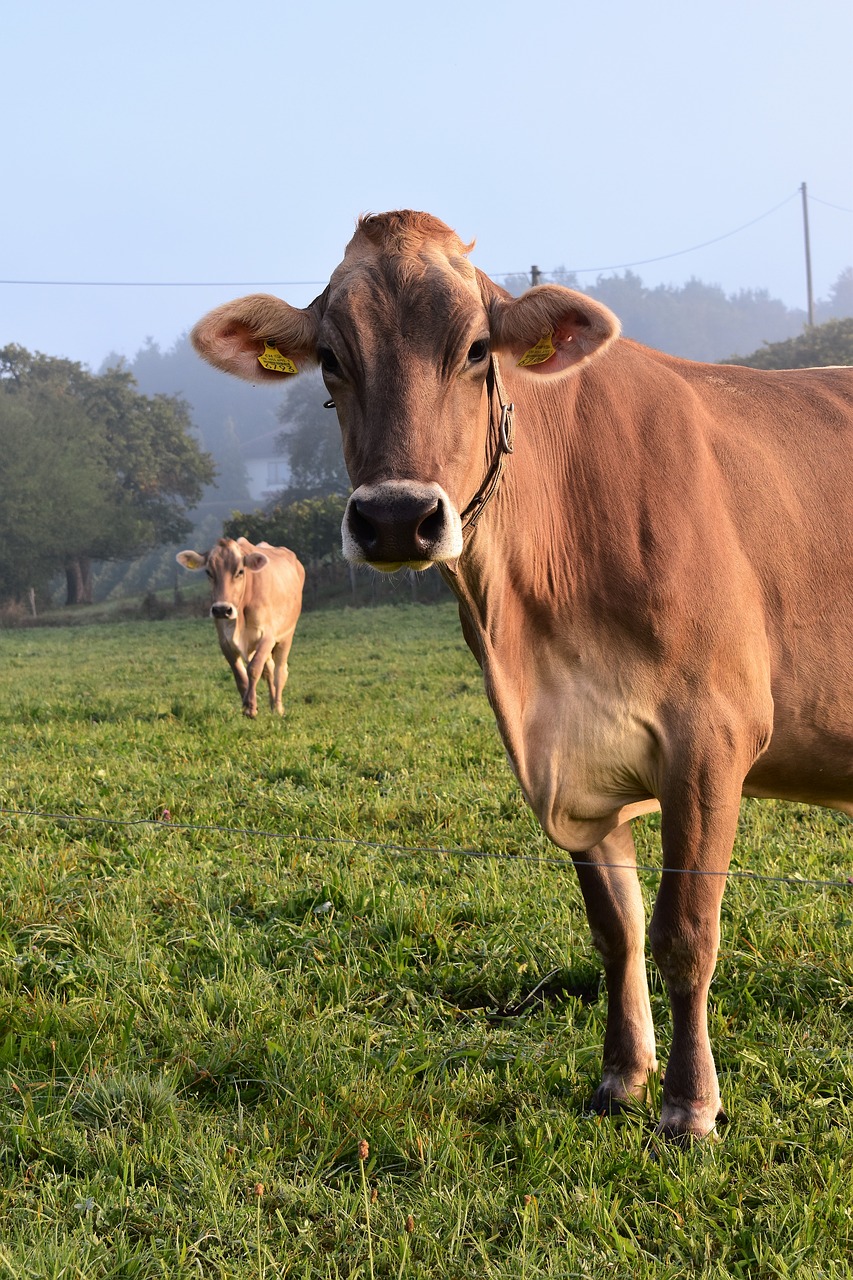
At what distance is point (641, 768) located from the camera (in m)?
3.30

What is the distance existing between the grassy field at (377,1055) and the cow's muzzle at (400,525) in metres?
1.43

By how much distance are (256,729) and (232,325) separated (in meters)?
6.77

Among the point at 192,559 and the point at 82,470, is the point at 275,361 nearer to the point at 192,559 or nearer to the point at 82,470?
the point at 192,559

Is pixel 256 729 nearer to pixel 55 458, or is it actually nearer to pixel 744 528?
pixel 744 528

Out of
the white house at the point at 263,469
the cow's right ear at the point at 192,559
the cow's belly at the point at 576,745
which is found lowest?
the cow's belly at the point at 576,745

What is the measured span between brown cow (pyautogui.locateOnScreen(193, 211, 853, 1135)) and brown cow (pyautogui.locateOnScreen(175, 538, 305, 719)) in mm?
9049

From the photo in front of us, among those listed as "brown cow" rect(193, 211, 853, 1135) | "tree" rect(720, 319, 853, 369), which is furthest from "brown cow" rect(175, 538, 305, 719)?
"tree" rect(720, 319, 853, 369)

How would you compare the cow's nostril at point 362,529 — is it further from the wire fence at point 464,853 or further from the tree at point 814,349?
the tree at point 814,349

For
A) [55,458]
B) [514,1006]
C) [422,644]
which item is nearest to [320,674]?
[422,644]

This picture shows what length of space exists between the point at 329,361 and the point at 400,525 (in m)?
0.72

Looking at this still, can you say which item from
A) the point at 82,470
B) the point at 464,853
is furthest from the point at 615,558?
A: the point at 82,470

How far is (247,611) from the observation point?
13.6 m

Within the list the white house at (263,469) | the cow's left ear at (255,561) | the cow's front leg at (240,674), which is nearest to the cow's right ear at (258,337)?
the cow's front leg at (240,674)

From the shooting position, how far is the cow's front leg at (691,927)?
3.13 m
